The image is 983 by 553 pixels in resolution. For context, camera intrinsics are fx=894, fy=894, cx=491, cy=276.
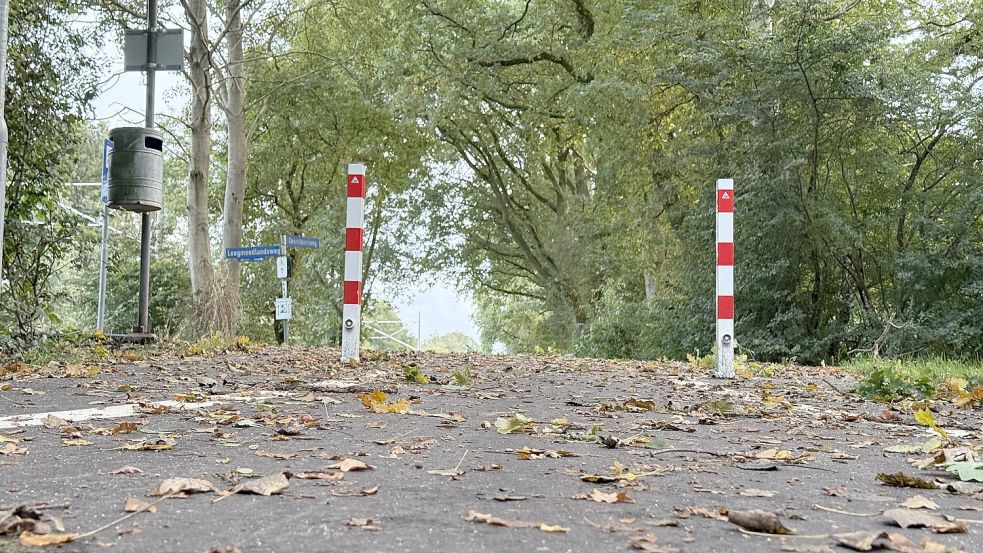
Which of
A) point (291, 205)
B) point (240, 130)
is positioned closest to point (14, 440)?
point (240, 130)

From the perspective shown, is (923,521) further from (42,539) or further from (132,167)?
(132,167)

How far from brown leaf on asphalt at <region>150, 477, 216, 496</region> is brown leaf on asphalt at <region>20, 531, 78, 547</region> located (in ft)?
1.59

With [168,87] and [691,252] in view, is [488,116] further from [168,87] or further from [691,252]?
[691,252]

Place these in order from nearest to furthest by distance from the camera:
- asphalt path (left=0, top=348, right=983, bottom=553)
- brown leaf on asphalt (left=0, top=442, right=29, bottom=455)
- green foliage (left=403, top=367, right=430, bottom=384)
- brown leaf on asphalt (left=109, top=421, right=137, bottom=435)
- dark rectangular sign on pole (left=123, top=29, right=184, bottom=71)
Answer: asphalt path (left=0, top=348, right=983, bottom=553) → brown leaf on asphalt (left=0, top=442, right=29, bottom=455) → brown leaf on asphalt (left=109, top=421, right=137, bottom=435) → green foliage (left=403, top=367, right=430, bottom=384) → dark rectangular sign on pole (left=123, top=29, right=184, bottom=71)

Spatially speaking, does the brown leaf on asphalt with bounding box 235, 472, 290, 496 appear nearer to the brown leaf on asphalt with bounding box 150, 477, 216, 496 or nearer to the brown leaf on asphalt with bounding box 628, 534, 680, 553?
the brown leaf on asphalt with bounding box 150, 477, 216, 496

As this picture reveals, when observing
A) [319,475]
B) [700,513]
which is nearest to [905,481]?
[700,513]

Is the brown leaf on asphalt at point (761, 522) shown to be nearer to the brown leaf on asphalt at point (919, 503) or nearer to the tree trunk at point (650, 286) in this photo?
the brown leaf on asphalt at point (919, 503)

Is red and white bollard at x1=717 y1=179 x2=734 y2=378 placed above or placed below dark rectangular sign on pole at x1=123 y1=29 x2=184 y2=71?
below

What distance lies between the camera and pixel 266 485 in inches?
94.3

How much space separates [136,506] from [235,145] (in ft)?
53.7

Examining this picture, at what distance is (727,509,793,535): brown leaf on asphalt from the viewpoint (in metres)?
2.02

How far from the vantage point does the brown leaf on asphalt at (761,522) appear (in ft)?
6.64

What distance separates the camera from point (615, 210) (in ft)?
67.5

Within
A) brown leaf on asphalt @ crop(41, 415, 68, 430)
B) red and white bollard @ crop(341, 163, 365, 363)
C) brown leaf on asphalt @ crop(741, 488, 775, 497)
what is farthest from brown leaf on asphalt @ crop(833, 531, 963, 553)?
red and white bollard @ crop(341, 163, 365, 363)
